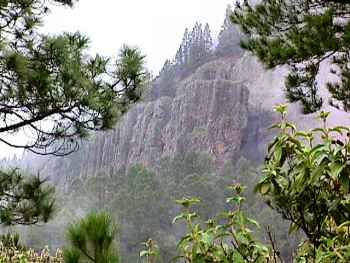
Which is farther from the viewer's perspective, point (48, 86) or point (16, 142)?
point (16, 142)

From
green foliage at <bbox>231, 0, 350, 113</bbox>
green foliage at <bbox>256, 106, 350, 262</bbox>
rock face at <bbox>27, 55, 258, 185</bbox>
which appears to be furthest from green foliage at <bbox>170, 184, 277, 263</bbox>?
rock face at <bbox>27, 55, 258, 185</bbox>

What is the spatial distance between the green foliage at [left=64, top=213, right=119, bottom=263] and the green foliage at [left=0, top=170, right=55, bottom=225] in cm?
110

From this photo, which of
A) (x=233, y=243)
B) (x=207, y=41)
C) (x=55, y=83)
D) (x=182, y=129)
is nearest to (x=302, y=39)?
(x=55, y=83)

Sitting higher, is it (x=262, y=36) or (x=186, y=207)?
(x=262, y=36)

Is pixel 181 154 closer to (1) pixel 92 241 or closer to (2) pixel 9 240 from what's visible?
(2) pixel 9 240

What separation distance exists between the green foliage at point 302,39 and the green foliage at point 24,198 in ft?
5.80

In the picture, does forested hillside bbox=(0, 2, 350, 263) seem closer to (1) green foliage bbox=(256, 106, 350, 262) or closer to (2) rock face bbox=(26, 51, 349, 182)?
(2) rock face bbox=(26, 51, 349, 182)

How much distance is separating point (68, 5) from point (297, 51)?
4.92 ft

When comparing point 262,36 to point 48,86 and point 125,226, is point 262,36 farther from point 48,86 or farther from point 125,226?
point 125,226

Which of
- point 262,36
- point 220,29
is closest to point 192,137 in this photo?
point 220,29

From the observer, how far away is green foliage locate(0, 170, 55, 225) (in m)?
3.03

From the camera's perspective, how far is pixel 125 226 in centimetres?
1866

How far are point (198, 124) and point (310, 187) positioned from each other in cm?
2988

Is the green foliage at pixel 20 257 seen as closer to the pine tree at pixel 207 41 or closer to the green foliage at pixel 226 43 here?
the green foliage at pixel 226 43
